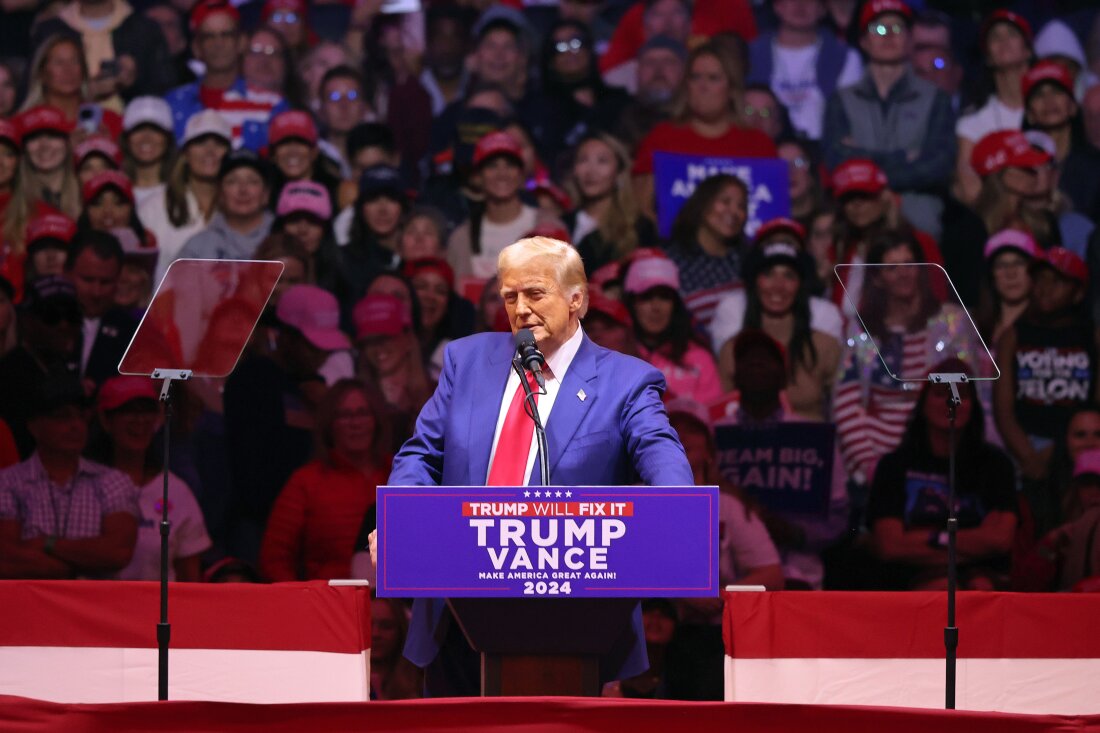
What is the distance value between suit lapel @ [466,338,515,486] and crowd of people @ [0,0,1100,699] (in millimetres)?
2889

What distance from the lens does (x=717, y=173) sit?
6703 millimetres

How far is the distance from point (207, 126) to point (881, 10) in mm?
3247

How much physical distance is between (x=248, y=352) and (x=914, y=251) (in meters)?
3.06

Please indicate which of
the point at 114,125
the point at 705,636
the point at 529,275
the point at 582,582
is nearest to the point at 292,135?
the point at 114,125

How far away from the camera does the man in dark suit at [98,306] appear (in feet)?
20.9

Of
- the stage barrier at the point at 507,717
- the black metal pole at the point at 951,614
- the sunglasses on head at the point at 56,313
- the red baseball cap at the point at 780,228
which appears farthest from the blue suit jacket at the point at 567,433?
the sunglasses on head at the point at 56,313

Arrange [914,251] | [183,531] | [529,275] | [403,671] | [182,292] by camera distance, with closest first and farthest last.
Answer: [529,275]
[182,292]
[403,671]
[183,531]
[914,251]

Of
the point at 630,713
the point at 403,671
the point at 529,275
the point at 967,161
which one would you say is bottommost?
the point at 403,671

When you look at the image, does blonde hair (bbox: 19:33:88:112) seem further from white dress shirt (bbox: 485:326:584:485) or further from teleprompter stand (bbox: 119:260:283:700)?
white dress shirt (bbox: 485:326:584:485)

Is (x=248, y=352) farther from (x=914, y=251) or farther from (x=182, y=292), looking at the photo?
(x=914, y=251)

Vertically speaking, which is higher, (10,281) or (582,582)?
(10,281)

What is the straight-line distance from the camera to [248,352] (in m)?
6.41

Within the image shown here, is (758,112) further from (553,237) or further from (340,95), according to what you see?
(340,95)

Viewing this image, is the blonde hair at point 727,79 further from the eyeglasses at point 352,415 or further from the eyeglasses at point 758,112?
the eyeglasses at point 352,415
